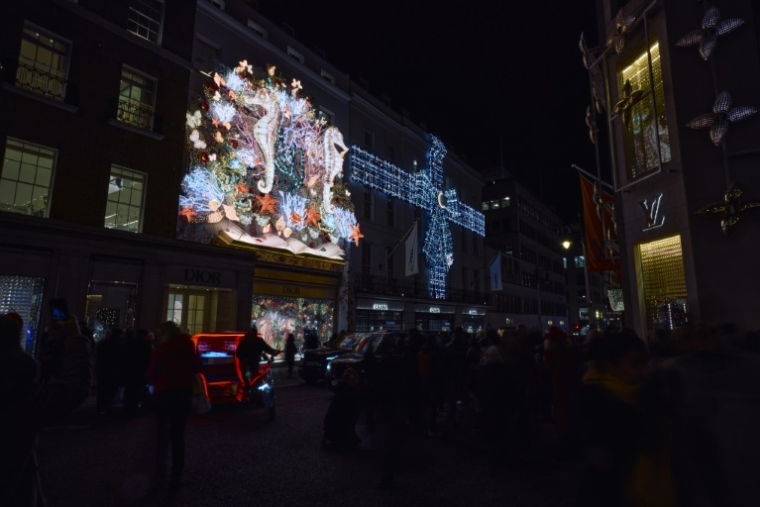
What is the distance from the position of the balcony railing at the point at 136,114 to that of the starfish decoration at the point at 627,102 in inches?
660

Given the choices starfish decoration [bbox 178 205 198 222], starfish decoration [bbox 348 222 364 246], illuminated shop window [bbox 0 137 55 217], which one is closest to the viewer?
illuminated shop window [bbox 0 137 55 217]

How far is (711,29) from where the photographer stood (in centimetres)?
1079

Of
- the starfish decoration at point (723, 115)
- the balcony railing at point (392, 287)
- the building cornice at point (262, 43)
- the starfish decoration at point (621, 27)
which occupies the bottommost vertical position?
the balcony railing at point (392, 287)

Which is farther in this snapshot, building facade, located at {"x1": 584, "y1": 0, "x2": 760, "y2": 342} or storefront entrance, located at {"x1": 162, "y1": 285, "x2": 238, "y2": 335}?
storefront entrance, located at {"x1": 162, "y1": 285, "x2": 238, "y2": 335}

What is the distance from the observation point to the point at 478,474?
6512mm

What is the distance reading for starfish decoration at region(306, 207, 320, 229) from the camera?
24109 millimetres

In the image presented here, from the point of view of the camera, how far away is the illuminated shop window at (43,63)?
46.4 ft

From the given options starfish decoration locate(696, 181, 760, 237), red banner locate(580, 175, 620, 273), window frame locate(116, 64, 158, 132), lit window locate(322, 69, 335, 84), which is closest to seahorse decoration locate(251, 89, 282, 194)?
window frame locate(116, 64, 158, 132)

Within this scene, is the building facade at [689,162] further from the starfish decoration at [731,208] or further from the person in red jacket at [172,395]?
the person in red jacket at [172,395]

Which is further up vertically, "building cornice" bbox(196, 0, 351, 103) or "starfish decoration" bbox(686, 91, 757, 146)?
"building cornice" bbox(196, 0, 351, 103)

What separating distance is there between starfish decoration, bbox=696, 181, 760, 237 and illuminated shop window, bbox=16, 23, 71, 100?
1978 cm

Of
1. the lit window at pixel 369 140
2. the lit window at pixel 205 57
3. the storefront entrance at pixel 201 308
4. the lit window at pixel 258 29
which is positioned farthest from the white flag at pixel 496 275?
the lit window at pixel 205 57

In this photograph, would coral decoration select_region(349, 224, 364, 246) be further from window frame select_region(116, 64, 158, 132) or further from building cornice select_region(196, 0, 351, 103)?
window frame select_region(116, 64, 158, 132)

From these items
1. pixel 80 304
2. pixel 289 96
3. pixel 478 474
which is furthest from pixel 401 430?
pixel 289 96
